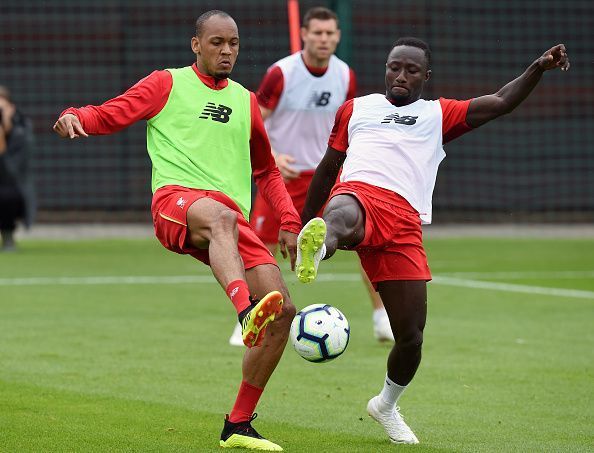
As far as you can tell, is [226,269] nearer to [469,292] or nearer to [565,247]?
[469,292]

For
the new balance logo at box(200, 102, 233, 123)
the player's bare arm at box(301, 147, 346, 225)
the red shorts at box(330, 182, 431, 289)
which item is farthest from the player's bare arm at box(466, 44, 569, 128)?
the new balance logo at box(200, 102, 233, 123)

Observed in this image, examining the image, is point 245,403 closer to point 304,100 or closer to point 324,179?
point 324,179

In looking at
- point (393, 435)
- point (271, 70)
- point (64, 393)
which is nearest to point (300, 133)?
point (271, 70)

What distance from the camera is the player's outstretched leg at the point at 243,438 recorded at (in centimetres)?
653

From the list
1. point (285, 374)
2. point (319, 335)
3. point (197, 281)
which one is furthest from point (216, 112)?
point (197, 281)

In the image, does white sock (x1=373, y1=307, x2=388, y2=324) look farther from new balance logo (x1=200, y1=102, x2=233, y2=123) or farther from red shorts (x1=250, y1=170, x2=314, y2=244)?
new balance logo (x1=200, y1=102, x2=233, y2=123)

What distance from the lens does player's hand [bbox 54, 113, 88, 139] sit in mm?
6414

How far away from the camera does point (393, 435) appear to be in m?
6.91

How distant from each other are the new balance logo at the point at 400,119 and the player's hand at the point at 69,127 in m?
1.64

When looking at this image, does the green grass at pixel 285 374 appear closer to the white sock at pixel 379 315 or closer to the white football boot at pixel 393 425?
the white football boot at pixel 393 425

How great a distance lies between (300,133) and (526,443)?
4947 mm

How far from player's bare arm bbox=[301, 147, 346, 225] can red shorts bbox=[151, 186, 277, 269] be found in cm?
53

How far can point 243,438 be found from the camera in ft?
21.5

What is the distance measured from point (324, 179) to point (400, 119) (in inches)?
20.8
